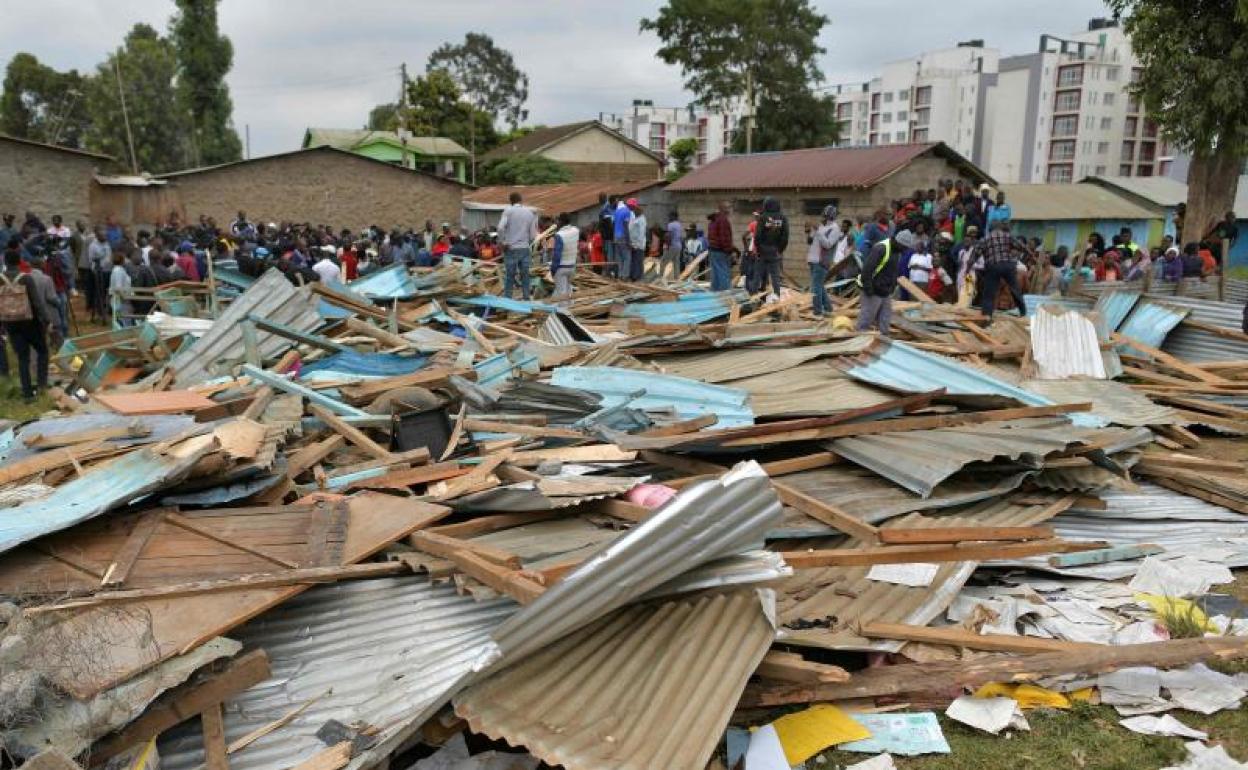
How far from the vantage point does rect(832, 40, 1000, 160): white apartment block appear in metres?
80.1

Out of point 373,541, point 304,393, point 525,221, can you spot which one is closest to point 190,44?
point 525,221

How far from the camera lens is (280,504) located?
500 cm

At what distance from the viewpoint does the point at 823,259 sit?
44.1 ft

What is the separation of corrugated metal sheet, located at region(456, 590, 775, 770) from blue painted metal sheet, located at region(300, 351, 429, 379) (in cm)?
513

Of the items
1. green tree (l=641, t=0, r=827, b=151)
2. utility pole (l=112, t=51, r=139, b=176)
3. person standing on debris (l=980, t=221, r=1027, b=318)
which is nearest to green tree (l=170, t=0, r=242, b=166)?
utility pole (l=112, t=51, r=139, b=176)

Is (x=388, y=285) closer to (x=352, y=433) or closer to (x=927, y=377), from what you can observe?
(x=352, y=433)

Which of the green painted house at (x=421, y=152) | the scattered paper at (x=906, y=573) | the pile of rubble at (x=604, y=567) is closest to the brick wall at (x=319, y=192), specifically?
the green painted house at (x=421, y=152)

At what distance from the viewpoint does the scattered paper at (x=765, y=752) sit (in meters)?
3.45

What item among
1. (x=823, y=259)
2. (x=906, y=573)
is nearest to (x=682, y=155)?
(x=823, y=259)

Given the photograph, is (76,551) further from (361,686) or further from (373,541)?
(361,686)

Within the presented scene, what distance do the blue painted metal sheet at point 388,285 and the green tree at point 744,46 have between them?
107ft

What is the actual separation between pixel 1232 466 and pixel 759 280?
7.91 metres

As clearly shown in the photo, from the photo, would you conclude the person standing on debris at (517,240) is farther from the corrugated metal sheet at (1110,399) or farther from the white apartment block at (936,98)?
the white apartment block at (936,98)

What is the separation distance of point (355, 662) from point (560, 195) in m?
27.7
